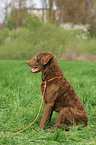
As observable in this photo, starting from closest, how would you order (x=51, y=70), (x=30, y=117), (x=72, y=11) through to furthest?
(x=51, y=70), (x=30, y=117), (x=72, y=11)

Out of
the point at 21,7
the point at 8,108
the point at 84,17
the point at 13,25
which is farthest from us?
the point at 13,25

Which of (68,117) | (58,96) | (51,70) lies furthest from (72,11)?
(68,117)

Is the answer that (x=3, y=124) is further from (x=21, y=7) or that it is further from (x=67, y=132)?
(x=21, y=7)

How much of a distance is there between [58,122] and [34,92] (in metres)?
1.85

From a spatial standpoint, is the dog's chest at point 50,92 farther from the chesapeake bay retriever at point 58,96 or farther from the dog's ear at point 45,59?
the dog's ear at point 45,59

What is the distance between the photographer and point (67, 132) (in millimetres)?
3207

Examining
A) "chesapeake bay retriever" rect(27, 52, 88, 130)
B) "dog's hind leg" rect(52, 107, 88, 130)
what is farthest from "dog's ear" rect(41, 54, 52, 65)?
"dog's hind leg" rect(52, 107, 88, 130)

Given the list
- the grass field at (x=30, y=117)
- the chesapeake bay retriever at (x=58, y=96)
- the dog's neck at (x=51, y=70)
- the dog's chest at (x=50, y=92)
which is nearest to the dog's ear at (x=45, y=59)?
the chesapeake bay retriever at (x=58, y=96)

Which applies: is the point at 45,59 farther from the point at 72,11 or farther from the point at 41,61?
the point at 72,11

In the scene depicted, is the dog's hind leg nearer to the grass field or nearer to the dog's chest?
the grass field

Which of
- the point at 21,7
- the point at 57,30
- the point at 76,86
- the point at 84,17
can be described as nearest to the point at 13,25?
the point at 21,7

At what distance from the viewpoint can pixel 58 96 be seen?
337cm

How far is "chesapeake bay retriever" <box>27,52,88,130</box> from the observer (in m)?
3.33

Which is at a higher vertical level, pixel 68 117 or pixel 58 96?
pixel 58 96
